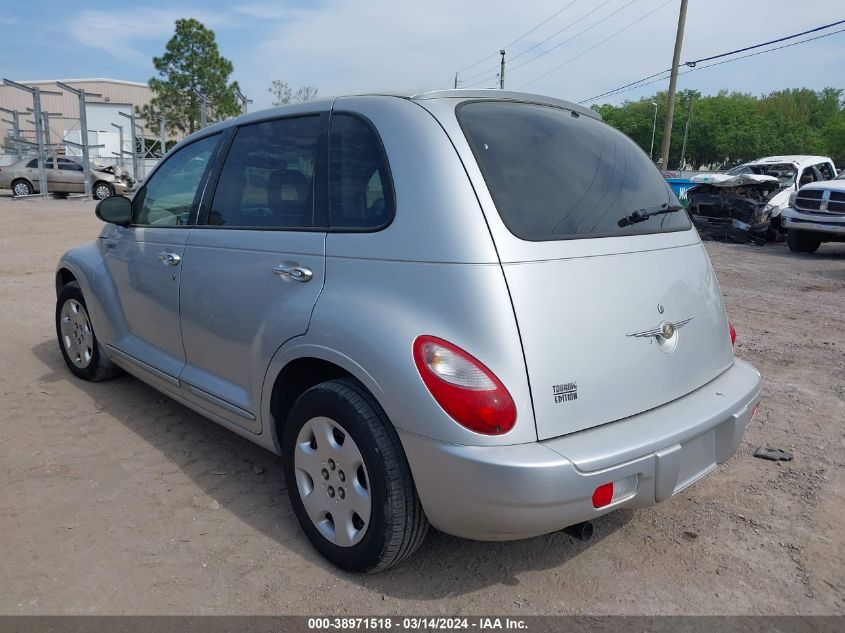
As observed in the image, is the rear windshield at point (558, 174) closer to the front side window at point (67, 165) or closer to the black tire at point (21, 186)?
the front side window at point (67, 165)

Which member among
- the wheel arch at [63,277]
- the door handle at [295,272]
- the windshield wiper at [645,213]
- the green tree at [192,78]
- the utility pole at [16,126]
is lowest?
the wheel arch at [63,277]

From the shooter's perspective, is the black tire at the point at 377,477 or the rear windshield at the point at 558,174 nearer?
the black tire at the point at 377,477

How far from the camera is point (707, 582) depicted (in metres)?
2.54

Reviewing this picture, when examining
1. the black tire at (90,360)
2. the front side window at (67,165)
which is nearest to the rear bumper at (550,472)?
the black tire at (90,360)

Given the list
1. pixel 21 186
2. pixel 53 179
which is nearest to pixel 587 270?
pixel 53 179

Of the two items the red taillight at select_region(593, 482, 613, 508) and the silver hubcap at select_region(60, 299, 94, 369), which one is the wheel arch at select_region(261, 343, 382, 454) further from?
the silver hubcap at select_region(60, 299, 94, 369)

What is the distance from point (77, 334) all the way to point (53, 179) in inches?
879

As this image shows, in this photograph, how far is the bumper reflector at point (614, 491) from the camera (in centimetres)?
212

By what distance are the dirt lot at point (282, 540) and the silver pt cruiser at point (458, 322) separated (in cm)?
28

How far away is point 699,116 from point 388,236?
76.4 m

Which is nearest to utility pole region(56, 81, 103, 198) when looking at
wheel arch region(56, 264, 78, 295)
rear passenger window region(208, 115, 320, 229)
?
wheel arch region(56, 264, 78, 295)

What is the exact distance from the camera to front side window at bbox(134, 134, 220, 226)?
139 inches

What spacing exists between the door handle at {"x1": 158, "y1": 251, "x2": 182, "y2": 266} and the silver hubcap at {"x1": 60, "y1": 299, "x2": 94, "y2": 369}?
4.16ft

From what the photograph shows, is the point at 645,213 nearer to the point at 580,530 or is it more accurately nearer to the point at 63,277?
the point at 580,530
